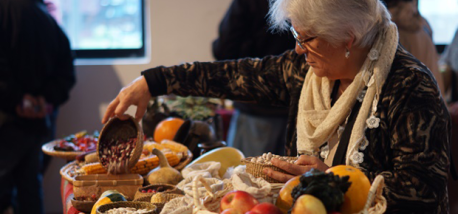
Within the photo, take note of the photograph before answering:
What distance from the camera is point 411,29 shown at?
3422mm

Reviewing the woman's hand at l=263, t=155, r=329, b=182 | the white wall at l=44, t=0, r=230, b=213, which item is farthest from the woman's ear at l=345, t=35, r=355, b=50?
the white wall at l=44, t=0, r=230, b=213

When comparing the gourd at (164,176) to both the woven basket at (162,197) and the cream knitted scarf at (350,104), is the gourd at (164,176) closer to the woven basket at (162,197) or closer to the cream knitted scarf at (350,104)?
the woven basket at (162,197)

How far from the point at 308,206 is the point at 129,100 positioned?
122cm

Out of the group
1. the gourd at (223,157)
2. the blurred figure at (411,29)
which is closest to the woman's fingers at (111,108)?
the gourd at (223,157)

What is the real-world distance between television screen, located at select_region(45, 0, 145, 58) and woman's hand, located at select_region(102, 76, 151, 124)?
122 inches

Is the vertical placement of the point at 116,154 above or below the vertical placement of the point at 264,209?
below

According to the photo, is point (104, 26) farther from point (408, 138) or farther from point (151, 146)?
point (408, 138)

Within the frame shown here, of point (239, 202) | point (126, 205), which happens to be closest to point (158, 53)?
point (126, 205)

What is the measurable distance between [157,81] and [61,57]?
8.02 feet

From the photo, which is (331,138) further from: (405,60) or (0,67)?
(0,67)

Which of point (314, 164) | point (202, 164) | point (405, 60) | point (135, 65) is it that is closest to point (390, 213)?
point (314, 164)

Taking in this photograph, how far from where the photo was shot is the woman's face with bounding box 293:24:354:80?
5.93ft

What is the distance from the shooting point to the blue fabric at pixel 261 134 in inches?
140

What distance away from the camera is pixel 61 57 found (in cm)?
445
